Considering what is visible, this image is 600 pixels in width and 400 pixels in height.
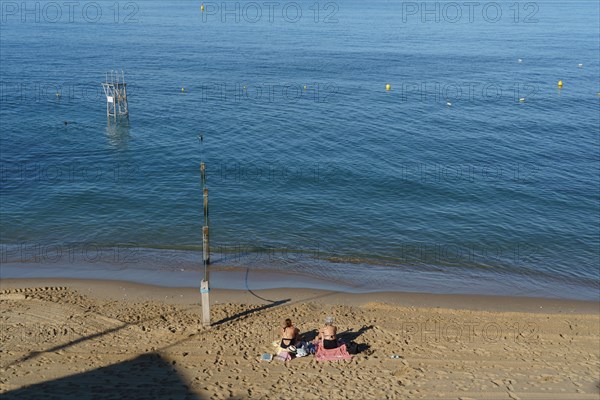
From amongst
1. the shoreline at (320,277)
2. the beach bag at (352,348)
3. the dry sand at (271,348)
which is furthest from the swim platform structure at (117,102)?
the beach bag at (352,348)

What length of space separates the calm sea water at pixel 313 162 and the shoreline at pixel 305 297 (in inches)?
49.1

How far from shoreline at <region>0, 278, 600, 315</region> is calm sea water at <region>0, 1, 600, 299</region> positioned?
1246mm

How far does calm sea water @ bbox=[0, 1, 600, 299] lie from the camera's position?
32031 mm

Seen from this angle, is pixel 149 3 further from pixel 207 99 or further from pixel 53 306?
pixel 53 306

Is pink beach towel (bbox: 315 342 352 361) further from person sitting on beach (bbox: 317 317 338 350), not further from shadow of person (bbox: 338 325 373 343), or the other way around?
shadow of person (bbox: 338 325 373 343)

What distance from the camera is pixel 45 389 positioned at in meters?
17.9

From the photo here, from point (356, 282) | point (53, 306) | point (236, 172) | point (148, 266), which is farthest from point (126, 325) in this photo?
point (236, 172)

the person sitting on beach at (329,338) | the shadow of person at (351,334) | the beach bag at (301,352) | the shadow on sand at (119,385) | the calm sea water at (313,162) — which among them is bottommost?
the shadow on sand at (119,385)

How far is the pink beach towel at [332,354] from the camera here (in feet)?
66.0

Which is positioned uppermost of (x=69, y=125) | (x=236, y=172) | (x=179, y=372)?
(x=69, y=125)

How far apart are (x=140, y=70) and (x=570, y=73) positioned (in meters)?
58.5

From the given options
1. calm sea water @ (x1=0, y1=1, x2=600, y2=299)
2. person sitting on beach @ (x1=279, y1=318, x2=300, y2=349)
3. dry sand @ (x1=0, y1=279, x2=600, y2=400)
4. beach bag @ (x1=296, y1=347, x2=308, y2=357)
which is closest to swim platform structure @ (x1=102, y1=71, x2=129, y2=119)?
calm sea water @ (x1=0, y1=1, x2=600, y2=299)

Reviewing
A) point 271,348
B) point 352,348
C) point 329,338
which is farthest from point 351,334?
point 271,348

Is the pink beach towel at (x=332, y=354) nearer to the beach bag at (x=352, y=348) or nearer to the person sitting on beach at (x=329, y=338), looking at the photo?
the person sitting on beach at (x=329, y=338)
